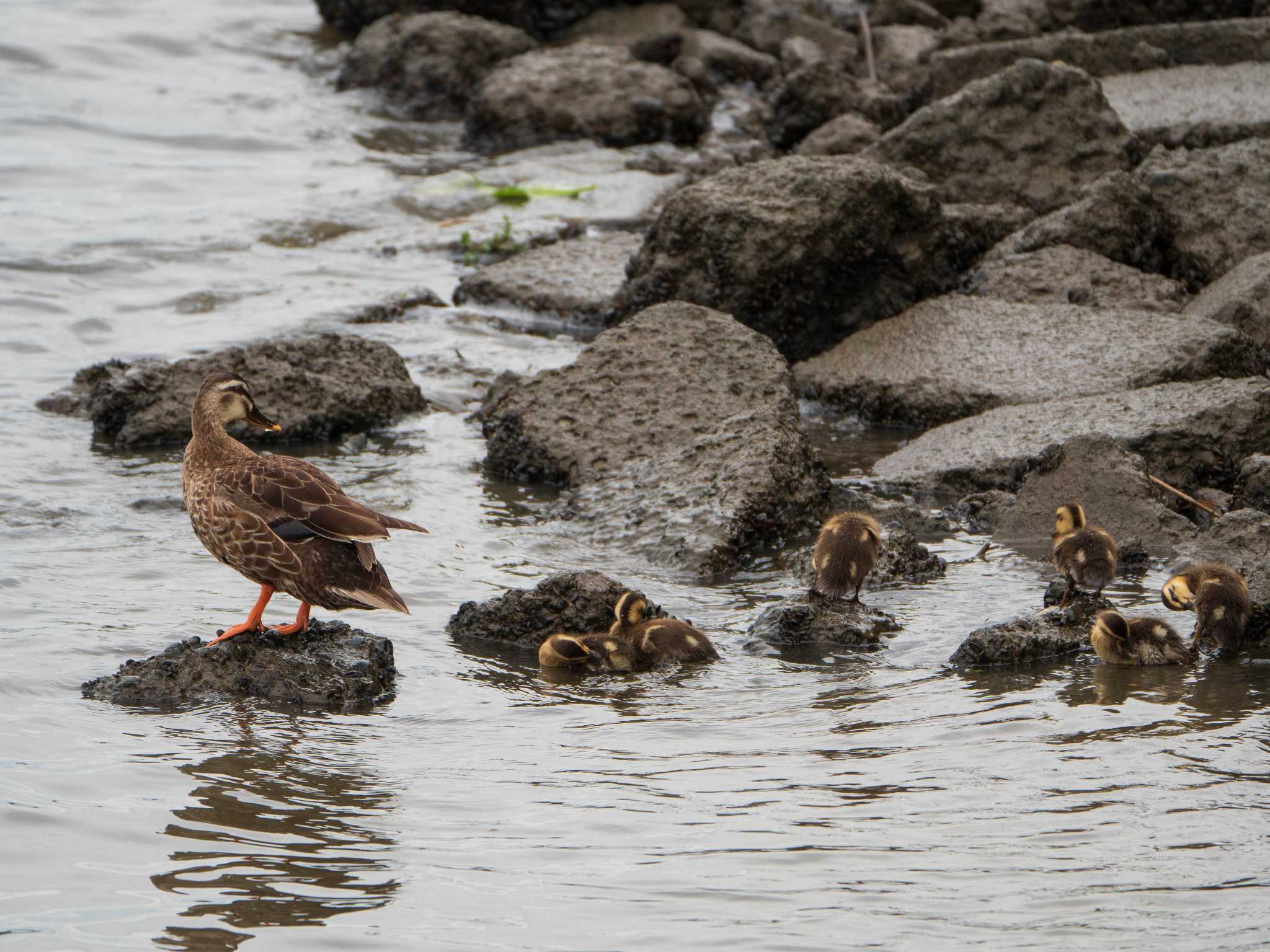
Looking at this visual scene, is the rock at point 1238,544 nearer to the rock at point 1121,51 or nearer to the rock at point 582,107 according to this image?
the rock at point 1121,51

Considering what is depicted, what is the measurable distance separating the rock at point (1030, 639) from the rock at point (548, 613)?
52.3 inches

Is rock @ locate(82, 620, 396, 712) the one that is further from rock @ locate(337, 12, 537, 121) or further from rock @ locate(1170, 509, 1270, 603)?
rock @ locate(337, 12, 537, 121)

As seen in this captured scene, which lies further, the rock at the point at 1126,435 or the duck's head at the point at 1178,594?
the rock at the point at 1126,435

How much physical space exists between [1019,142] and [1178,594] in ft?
21.7

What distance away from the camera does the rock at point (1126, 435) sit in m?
8.22

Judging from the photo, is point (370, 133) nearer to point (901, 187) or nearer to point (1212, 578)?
point (901, 187)

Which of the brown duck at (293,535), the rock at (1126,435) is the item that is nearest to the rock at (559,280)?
the rock at (1126,435)

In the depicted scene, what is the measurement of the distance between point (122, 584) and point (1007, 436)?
15.5 feet

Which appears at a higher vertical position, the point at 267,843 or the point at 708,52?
the point at 708,52

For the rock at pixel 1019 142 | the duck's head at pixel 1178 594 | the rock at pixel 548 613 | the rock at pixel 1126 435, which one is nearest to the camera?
the duck's head at pixel 1178 594

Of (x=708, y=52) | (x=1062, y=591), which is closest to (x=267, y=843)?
(x=1062, y=591)

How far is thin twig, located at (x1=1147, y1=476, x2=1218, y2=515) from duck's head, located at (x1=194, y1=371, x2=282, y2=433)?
4.45m

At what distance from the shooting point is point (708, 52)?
64.1 ft

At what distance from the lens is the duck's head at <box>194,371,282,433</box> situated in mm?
6832
